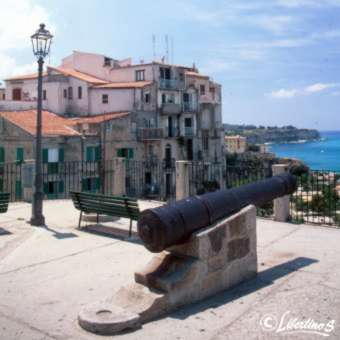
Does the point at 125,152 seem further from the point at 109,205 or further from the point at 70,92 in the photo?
the point at 109,205

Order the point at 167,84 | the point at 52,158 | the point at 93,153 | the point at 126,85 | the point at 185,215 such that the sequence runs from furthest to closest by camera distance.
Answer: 1. the point at 167,84
2. the point at 126,85
3. the point at 93,153
4. the point at 52,158
5. the point at 185,215

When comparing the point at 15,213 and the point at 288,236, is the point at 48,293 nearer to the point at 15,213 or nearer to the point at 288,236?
the point at 288,236

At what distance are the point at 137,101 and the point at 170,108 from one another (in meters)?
5.20

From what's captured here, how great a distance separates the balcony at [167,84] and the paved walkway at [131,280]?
46.8m

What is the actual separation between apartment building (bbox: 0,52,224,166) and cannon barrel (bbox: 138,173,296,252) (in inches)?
1576

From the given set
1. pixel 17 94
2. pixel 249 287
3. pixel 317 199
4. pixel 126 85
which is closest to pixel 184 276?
pixel 249 287

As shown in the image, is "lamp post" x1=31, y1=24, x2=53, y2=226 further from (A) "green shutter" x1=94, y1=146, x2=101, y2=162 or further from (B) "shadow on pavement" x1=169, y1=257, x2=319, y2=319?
(A) "green shutter" x1=94, y1=146, x2=101, y2=162

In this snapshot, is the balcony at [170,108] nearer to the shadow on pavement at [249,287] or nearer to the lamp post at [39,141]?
the lamp post at [39,141]

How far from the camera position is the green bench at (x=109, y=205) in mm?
8602

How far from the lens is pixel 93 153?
44812mm

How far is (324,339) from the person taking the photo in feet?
14.6

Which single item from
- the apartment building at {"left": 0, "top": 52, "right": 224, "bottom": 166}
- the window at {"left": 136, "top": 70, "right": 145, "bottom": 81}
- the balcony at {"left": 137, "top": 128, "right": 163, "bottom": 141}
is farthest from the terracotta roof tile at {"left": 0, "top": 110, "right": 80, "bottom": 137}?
the window at {"left": 136, "top": 70, "right": 145, "bottom": 81}

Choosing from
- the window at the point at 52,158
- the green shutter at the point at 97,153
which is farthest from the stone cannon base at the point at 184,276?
the green shutter at the point at 97,153

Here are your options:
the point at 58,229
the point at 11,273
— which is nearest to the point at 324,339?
the point at 11,273
